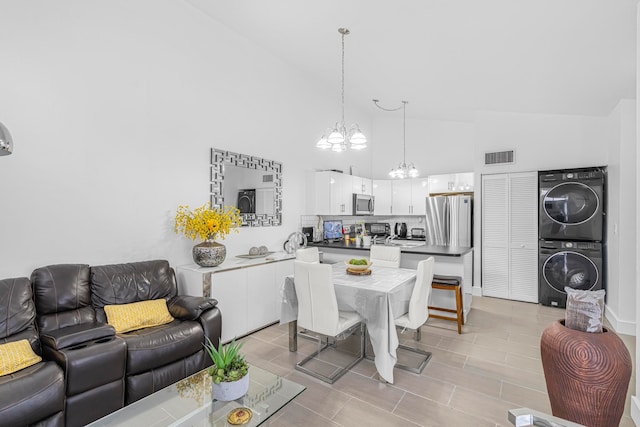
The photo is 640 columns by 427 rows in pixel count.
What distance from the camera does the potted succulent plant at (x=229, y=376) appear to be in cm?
166

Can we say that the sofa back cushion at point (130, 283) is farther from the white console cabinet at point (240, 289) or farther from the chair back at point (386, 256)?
the chair back at point (386, 256)

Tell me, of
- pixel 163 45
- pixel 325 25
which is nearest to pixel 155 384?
pixel 163 45

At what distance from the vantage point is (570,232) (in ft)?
14.9

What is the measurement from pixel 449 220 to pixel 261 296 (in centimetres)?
353

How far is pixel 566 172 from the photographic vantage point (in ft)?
15.0

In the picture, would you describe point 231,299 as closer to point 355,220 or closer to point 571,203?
point 355,220

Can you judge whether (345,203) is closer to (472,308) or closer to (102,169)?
(472,308)

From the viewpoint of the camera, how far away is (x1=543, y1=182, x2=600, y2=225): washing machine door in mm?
4410

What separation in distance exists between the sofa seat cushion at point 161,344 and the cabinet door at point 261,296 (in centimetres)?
100

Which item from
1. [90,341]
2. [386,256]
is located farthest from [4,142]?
[386,256]

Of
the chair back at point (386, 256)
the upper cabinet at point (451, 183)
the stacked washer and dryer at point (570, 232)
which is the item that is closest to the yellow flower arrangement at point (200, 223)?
the chair back at point (386, 256)

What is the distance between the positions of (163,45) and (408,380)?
13.2 ft

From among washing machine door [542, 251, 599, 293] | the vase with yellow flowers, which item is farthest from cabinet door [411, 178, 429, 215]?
the vase with yellow flowers

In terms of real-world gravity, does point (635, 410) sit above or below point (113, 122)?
below
